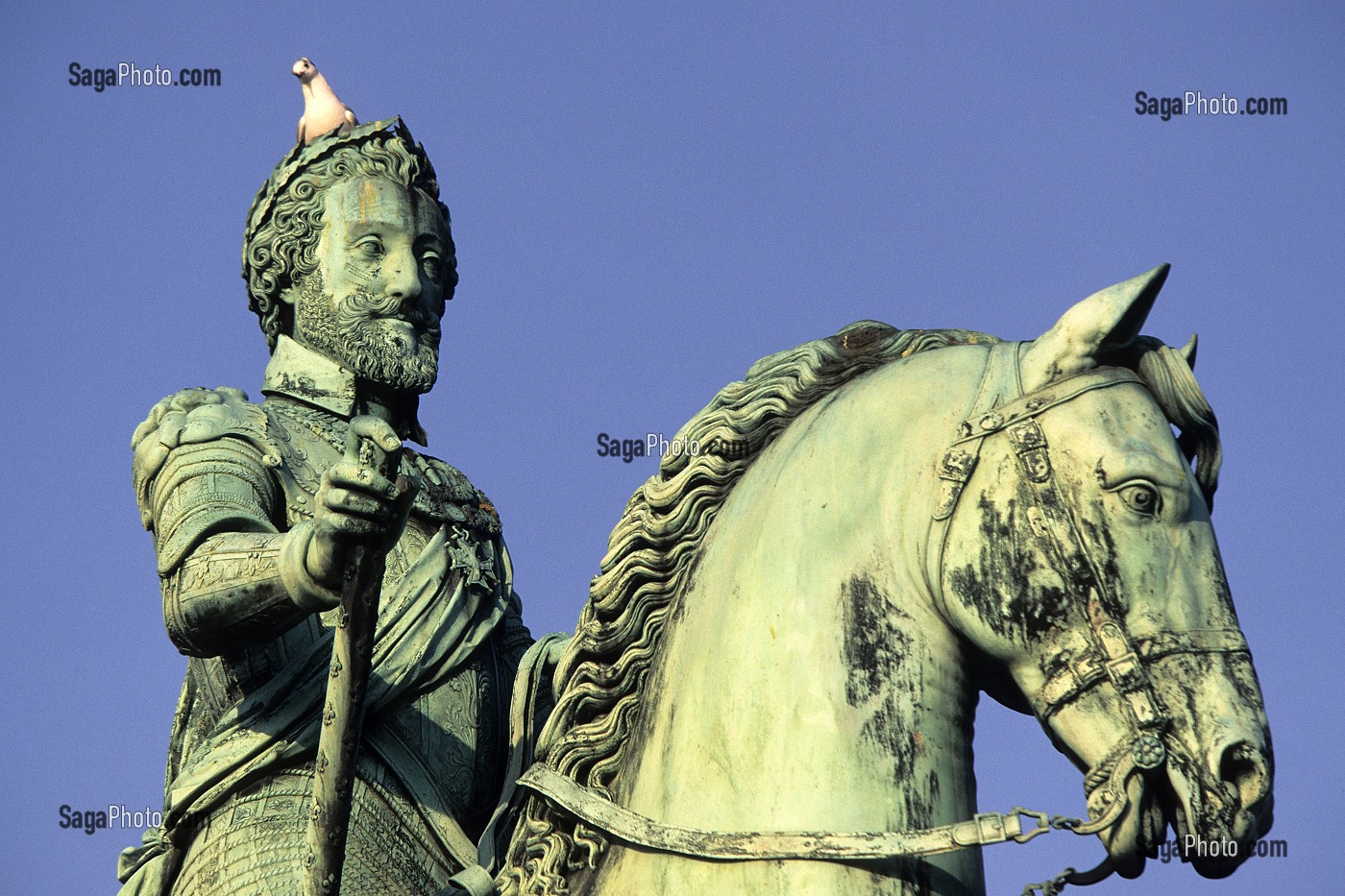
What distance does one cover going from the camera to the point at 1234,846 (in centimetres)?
616

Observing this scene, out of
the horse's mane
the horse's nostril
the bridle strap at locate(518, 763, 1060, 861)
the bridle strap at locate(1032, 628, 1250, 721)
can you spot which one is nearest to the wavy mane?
the horse's mane

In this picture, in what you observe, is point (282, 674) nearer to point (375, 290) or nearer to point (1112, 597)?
point (375, 290)

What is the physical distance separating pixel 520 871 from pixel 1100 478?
243cm

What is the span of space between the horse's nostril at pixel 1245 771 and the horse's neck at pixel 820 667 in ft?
2.70

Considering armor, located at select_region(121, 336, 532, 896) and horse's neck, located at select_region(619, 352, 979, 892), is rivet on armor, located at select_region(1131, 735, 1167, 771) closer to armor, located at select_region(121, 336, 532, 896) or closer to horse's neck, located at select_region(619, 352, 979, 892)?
horse's neck, located at select_region(619, 352, 979, 892)

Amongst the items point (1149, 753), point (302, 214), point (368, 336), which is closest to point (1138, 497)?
point (1149, 753)

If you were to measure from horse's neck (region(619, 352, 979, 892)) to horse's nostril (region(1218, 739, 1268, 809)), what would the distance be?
823 millimetres

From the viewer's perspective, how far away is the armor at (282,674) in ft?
26.7

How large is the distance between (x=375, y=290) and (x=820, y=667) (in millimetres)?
3846

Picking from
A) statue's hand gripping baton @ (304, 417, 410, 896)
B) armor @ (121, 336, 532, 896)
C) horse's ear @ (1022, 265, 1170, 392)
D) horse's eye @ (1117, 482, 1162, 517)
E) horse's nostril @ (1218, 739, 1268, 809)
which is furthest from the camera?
armor @ (121, 336, 532, 896)

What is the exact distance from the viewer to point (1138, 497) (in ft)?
20.9

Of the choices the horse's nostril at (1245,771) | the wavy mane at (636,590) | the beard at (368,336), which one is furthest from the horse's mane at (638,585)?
the beard at (368,336)

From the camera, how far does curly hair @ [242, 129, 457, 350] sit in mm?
9711

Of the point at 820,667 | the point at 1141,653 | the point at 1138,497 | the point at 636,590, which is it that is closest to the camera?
the point at 1141,653
